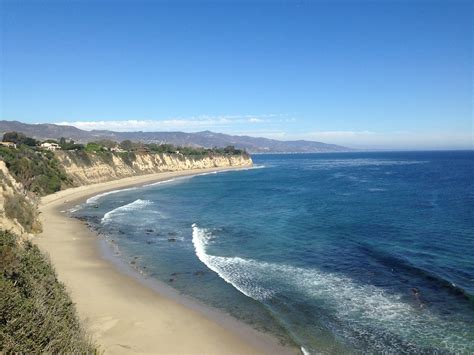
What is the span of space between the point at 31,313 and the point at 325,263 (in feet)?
66.8

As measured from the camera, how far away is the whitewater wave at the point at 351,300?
1705cm

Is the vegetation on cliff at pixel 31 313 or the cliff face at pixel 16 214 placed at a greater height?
the vegetation on cliff at pixel 31 313

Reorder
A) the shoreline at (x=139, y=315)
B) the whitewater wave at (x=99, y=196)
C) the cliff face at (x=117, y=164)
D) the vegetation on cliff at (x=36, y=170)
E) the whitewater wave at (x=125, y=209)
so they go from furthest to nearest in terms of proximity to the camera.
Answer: the cliff face at (x=117, y=164) < the whitewater wave at (x=99, y=196) < the vegetation on cliff at (x=36, y=170) < the whitewater wave at (x=125, y=209) < the shoreline at (x=139, y=315)

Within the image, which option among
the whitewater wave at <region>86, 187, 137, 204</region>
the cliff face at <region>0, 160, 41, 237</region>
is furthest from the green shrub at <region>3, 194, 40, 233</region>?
the whitewater wave at <region>86, 187, 137, 204</region>

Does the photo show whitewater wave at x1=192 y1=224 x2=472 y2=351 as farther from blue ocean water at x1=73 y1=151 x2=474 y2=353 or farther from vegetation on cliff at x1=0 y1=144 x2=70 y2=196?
vegetation on cliff at x1=0 y1=144 x2=70 y2=196

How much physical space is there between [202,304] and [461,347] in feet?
39.0

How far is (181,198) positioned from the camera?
6481 cm

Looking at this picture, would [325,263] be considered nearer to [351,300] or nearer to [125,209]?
[351,300]

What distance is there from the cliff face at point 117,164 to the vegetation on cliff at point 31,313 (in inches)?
2599

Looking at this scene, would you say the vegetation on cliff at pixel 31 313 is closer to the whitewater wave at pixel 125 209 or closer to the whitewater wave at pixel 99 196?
the whitewater wave at pixel 125 209

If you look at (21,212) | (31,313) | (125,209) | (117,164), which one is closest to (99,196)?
(125,209)

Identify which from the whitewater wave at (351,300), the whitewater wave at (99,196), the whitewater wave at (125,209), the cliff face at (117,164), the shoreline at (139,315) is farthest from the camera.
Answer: the cliff face at (117,164)

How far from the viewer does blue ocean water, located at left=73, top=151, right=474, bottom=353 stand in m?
17.9

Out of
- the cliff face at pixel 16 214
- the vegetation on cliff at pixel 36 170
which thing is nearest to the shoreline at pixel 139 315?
the cliff face at pixel 16 214
